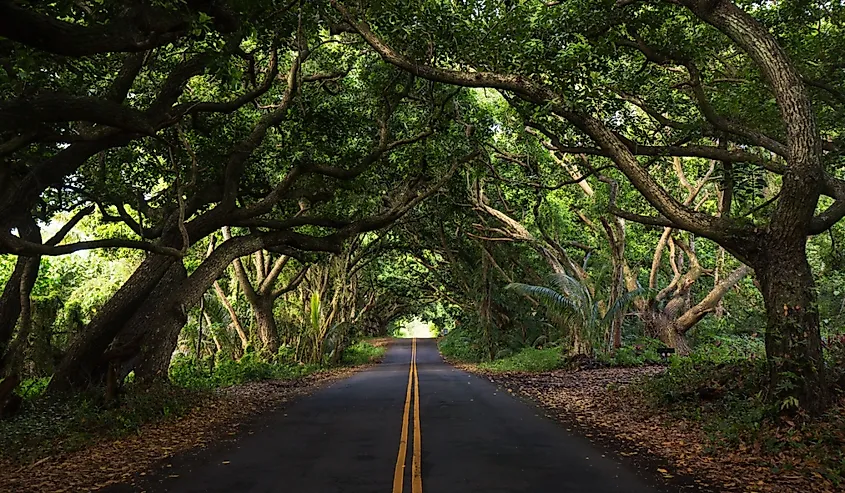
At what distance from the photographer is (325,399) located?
15.5 m

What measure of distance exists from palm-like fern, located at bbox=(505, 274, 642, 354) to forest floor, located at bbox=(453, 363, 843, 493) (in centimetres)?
471

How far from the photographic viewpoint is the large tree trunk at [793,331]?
8.52m

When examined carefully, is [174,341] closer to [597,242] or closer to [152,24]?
[152,24]

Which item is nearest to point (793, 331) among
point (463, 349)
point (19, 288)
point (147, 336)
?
point (147, 336)

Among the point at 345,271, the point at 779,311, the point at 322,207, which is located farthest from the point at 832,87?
the point at 345,271

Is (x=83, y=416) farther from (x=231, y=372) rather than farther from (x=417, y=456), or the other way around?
(x=231, y=372)

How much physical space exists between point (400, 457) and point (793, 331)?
17.7ft

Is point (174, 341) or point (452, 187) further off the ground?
point (452, 187)

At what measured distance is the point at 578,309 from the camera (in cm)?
2030

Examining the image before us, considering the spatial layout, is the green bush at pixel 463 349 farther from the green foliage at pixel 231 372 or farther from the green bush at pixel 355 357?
the green foliage at pixel 231 372

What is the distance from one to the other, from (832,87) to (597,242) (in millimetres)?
16389

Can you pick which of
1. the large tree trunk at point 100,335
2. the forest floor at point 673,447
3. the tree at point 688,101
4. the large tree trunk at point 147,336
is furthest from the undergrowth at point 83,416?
the tree at point 688,101

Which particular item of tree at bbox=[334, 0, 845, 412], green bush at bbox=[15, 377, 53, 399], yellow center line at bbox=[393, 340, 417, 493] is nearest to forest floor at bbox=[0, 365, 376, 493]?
yellow center line at bbox=[393, 340, 417, 493]

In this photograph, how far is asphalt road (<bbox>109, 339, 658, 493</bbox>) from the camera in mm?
6875
